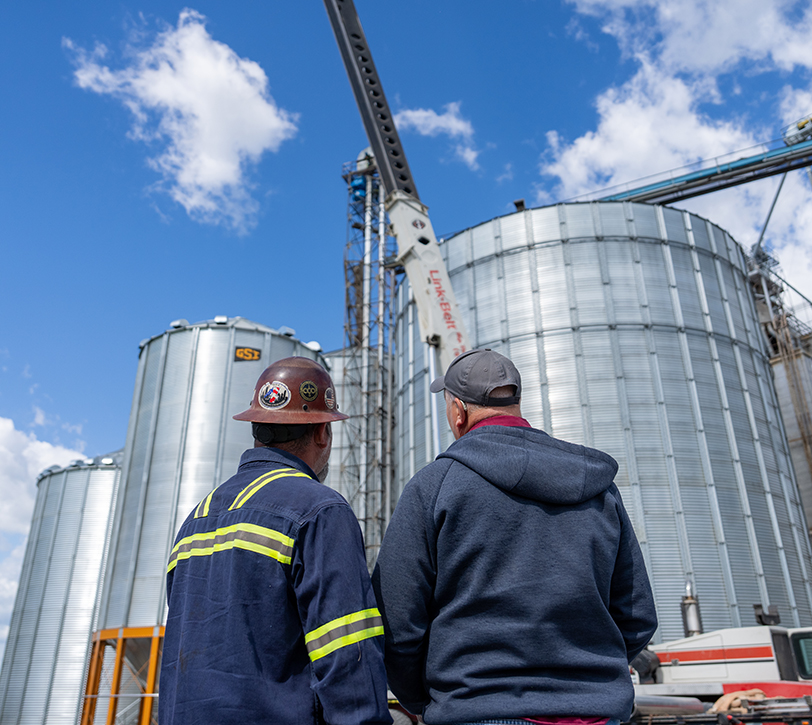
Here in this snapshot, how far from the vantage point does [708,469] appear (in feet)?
75.5

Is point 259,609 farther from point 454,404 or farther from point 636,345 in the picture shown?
point 636,345

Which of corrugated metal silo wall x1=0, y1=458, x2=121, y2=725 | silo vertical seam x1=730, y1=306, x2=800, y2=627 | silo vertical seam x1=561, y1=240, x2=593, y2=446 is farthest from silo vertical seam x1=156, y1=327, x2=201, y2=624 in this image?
silo vertical seam x1=730, y1=306, x2=800, y2=627

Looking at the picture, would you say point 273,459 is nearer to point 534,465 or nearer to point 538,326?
point 534,465

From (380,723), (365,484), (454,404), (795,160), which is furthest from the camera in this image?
(795,160)

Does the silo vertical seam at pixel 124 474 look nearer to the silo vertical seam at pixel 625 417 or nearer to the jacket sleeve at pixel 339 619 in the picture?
the silo vertical seam at pixel 625 417

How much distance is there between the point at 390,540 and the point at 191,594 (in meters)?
0.79

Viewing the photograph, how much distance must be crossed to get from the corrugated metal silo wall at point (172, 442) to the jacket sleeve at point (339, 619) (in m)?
15.8

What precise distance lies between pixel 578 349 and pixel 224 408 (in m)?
12.7

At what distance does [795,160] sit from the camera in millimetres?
33344

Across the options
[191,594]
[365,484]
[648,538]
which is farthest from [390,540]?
[365,484]

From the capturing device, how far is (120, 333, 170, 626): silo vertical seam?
55.8ft

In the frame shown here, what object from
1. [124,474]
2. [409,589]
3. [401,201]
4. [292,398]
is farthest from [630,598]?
[124,474]

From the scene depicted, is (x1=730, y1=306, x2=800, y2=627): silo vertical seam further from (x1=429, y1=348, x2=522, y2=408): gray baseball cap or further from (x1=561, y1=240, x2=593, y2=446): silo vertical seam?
(x1=429, y1=348, x2=522, y2=408): gray baseball cap

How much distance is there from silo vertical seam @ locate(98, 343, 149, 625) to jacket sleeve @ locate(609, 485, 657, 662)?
16.8 m
